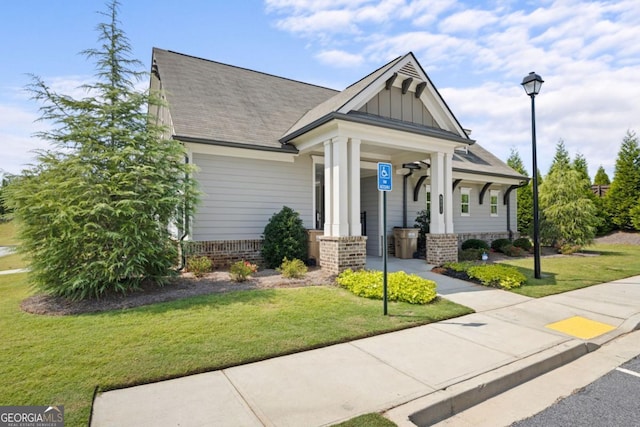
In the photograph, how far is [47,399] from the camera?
3.16 meters

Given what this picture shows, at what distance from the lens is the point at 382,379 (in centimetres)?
372

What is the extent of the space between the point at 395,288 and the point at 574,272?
743 centimetres

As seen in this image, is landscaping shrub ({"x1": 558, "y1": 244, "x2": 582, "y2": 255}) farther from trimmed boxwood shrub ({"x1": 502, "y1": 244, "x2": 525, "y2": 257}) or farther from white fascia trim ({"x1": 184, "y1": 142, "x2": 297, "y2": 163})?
white fascia trim ({"x1": 184, "y1": 142, "x2": 297, "y2": 163})

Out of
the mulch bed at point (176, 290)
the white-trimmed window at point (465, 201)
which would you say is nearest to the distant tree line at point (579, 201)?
the white-trimmed window at point (465, 201)

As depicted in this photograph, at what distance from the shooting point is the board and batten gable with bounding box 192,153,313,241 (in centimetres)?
994

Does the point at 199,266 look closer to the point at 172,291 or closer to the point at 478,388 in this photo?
Result: the point at 172,291

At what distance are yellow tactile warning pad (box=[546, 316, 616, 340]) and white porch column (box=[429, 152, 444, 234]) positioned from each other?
515cm

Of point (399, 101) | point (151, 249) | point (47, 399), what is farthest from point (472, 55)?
point (47, 399)

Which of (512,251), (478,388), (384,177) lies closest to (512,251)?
(512,251)

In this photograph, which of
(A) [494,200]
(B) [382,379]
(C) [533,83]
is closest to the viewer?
(B) [382,379]

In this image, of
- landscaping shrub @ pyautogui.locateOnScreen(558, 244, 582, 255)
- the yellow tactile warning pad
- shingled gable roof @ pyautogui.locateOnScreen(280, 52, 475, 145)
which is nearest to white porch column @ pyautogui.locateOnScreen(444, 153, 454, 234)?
shingled gable roof @ pyautogui.locateOnScreen(280, 52, 475, 145)

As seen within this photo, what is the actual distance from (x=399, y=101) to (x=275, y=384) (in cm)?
929

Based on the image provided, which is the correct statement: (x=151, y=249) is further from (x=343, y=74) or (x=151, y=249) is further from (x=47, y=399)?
(x=343, y=74)

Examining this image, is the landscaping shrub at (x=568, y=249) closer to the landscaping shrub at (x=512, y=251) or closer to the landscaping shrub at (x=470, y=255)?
the landscaping shrub at (x=512, y=251)
